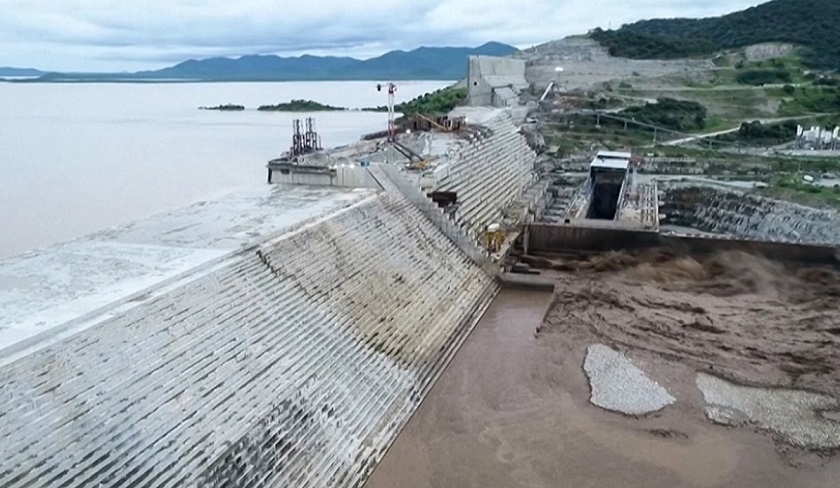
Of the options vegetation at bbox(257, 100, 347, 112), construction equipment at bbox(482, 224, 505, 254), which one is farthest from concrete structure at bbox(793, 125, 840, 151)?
vegetation at bbox(257, 100, 347, 112)

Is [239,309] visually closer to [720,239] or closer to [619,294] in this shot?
[619,294]

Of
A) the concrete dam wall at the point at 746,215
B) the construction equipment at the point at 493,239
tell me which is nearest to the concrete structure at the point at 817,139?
the concrete dam wall at the point at 746,215

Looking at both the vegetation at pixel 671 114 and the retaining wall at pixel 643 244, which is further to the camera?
the vegetation at pixel 671 114

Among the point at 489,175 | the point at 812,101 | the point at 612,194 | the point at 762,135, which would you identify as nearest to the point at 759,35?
the point at 812,101

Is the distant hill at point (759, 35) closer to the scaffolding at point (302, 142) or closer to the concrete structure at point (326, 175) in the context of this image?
the scaffolding at point (302, 142)

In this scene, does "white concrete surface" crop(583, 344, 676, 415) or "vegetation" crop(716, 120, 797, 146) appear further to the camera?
"vegetation" crop(716, 120, 797, 146)

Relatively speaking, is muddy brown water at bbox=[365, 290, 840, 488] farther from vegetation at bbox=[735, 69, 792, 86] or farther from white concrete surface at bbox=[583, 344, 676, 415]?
vegetation at bbox=[735, 69, 792, 86]
